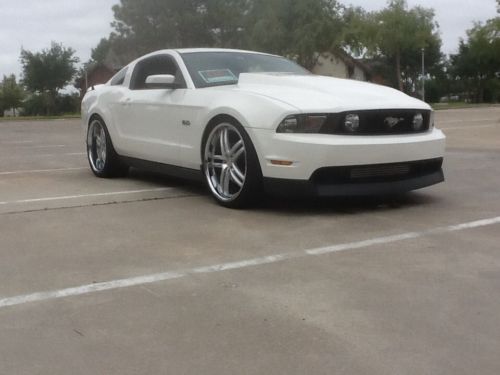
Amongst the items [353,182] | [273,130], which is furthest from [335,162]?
[273,130]

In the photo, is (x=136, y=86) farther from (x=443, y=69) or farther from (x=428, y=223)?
(x=443, y=69)

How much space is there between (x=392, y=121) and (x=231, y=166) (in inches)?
51.9

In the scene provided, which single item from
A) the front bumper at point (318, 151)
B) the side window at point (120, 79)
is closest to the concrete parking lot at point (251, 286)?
the front bumper at point (318, 151)

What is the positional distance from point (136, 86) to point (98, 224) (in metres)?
2.52

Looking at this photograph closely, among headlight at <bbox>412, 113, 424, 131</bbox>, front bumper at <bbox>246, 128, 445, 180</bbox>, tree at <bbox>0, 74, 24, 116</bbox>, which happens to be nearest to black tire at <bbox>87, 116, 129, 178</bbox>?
front bumper at <bbox>246, 128, 445, 180</bbox>

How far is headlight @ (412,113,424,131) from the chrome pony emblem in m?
0.19

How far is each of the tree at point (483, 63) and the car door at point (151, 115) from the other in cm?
5426

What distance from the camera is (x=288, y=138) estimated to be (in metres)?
4.81

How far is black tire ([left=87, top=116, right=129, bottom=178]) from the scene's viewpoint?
7086 mm

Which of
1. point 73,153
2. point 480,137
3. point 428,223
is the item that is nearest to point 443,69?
point 480,137

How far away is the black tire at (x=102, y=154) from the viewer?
23.2 feet

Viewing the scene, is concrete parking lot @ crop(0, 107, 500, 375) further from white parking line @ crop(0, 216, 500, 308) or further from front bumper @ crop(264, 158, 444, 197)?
front bumper @ crop(264, 158, 444, 197)

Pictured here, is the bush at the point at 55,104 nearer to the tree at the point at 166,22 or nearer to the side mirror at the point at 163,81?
the tree at the point at 166,22

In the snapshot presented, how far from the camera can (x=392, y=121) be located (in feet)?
16.7
